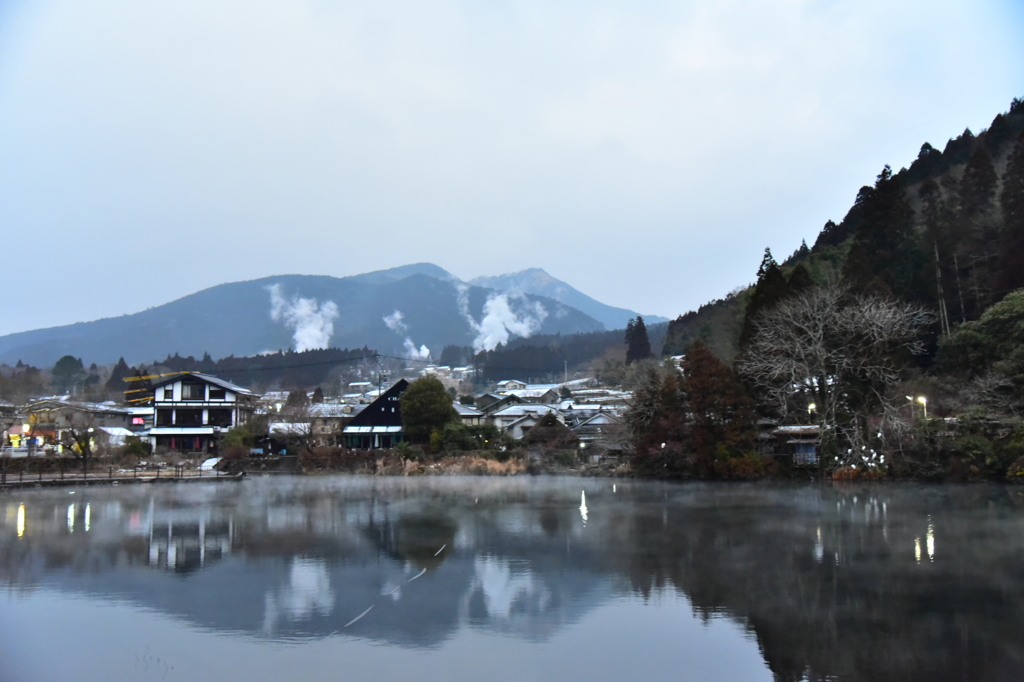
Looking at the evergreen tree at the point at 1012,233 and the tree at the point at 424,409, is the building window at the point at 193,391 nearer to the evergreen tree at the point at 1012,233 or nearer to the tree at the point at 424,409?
the tree at the point at 424,409

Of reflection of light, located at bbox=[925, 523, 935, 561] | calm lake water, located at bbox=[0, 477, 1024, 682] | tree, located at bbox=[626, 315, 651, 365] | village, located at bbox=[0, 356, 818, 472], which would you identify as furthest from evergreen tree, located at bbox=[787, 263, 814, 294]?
tree, located at bbox=[626, 315, 651, 365]

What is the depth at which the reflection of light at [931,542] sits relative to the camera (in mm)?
11308

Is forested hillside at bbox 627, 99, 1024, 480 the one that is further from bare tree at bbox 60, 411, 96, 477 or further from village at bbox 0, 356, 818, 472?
bare tree at bbox 60, 411, 96, 477

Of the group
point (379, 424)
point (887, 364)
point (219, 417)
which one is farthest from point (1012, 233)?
point (219, 417)

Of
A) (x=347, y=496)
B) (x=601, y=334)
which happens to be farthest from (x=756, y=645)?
(x=601, y=334)

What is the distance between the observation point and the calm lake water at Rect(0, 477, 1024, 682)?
714 centimetres

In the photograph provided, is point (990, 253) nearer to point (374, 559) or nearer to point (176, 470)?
point (374, 559)

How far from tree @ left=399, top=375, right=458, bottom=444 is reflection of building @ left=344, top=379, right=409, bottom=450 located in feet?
17.2

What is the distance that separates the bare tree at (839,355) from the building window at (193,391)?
33.1 metres

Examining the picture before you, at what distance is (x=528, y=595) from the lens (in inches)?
379

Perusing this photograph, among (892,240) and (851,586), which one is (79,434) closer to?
(851,586)

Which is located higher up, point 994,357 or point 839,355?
point 839,355

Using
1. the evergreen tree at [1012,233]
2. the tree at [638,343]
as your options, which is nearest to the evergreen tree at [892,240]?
the evergreen tree at [1012,233]

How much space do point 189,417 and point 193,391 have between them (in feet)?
5.28
